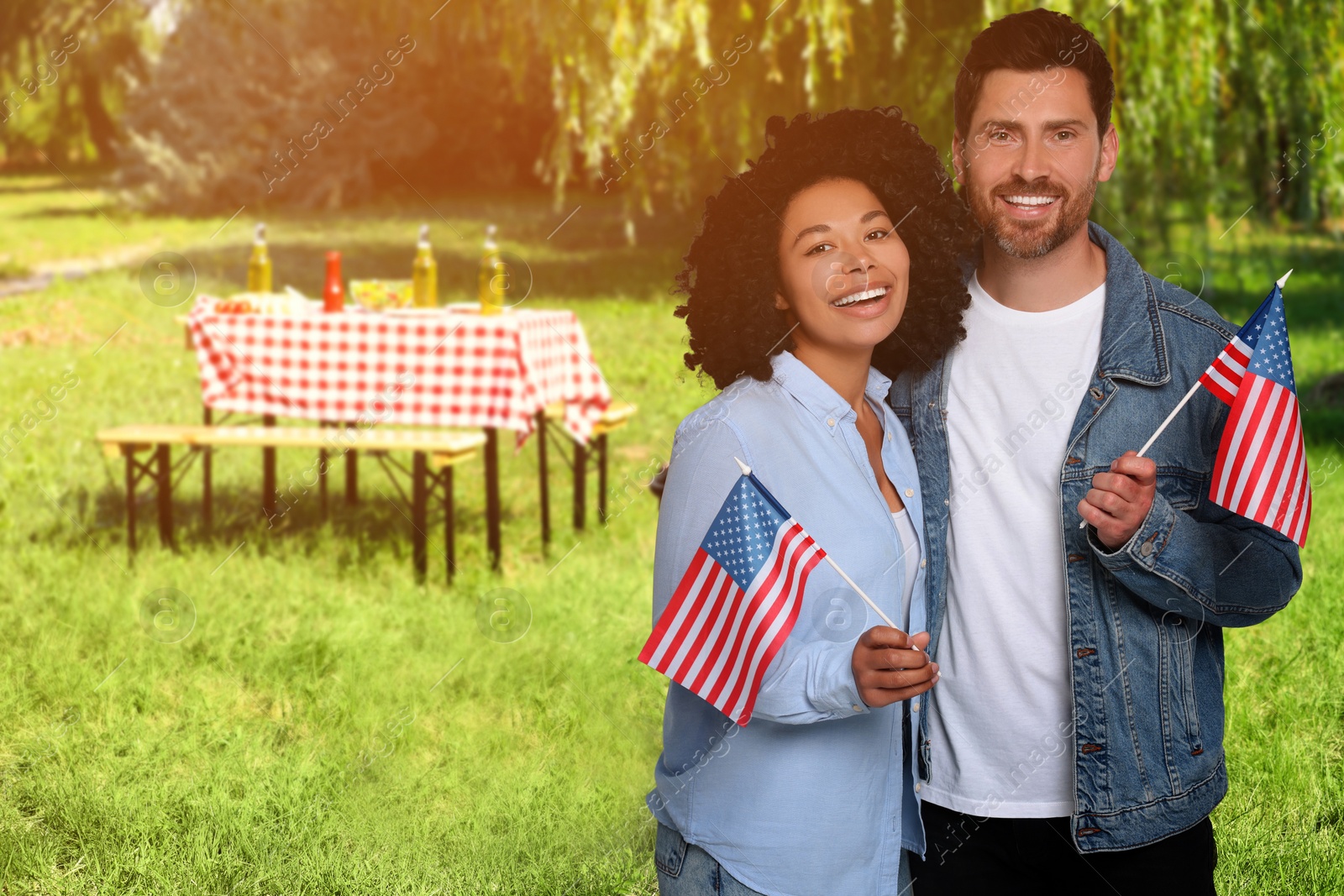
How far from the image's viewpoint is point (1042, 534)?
2.30 metres

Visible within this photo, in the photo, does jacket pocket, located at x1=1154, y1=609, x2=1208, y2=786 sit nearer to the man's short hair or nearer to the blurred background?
the man's short hair

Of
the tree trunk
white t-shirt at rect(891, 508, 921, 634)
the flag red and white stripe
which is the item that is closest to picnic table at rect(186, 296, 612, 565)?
white t-shirt at rect(891, 508, 921, 634)

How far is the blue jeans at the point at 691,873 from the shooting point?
2.04 metres

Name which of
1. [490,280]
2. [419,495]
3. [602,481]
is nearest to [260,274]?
[490,280]

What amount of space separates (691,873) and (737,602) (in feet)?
1.47

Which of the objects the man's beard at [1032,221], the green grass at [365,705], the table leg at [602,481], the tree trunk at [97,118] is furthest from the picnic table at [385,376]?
the tree trunk at [97,118]

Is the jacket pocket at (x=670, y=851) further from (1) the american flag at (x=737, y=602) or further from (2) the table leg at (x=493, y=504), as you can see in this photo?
(2) the table leg at (x=493, y=504)

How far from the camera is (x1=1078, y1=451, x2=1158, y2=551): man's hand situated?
6.77 ft

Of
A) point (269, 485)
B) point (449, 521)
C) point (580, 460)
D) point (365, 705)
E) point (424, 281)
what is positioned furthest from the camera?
point (580, 460)

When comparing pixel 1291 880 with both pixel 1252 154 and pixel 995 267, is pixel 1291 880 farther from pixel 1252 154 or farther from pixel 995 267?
pixel 1252 154

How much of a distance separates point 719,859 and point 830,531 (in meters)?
0.55

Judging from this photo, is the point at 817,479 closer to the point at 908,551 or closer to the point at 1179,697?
the point at 908,551

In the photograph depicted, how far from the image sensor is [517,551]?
707 centimetres

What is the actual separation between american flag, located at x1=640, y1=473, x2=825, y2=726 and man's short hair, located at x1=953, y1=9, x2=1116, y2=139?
100 cm
